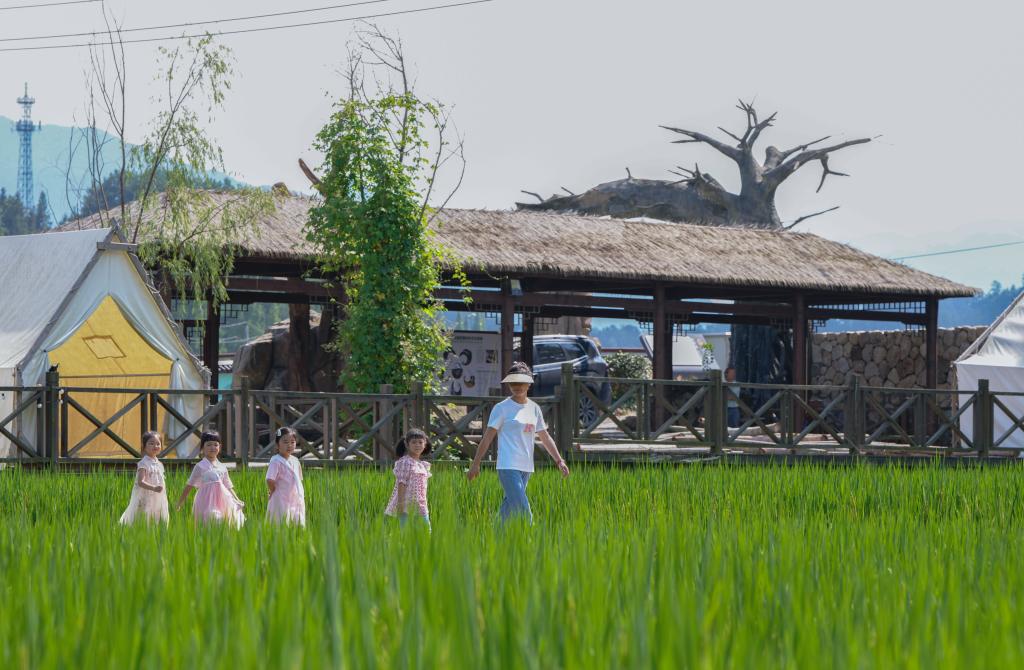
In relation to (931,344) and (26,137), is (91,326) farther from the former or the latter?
(26,137)

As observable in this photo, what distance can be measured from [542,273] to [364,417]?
404cm

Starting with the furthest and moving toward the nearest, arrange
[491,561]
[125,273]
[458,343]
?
[458,343]
[125,273]
[491,561]

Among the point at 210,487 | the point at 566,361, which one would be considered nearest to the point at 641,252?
the point at 566,361

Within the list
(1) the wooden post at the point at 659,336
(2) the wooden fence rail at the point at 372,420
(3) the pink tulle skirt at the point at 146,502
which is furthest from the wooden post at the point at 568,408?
(3) the pink tulle skirt at the point at 146,502

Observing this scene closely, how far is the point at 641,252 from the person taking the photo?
21.1m

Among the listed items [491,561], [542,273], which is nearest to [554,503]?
[491,561]

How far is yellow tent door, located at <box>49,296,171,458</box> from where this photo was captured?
15781 mm

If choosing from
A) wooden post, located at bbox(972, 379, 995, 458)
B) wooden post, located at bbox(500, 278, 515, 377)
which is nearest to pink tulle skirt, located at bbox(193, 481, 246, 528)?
wooden post, located at bbox(500, 278, 515, 377)

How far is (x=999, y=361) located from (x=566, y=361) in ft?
27.6

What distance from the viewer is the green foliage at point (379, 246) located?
56.5ft

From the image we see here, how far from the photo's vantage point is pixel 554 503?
9492mm

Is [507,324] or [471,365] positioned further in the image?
[471,365]

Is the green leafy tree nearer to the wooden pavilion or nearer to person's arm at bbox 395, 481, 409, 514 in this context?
the wooden pavilion

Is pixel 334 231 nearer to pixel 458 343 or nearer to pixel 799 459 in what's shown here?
pixel 458 343
